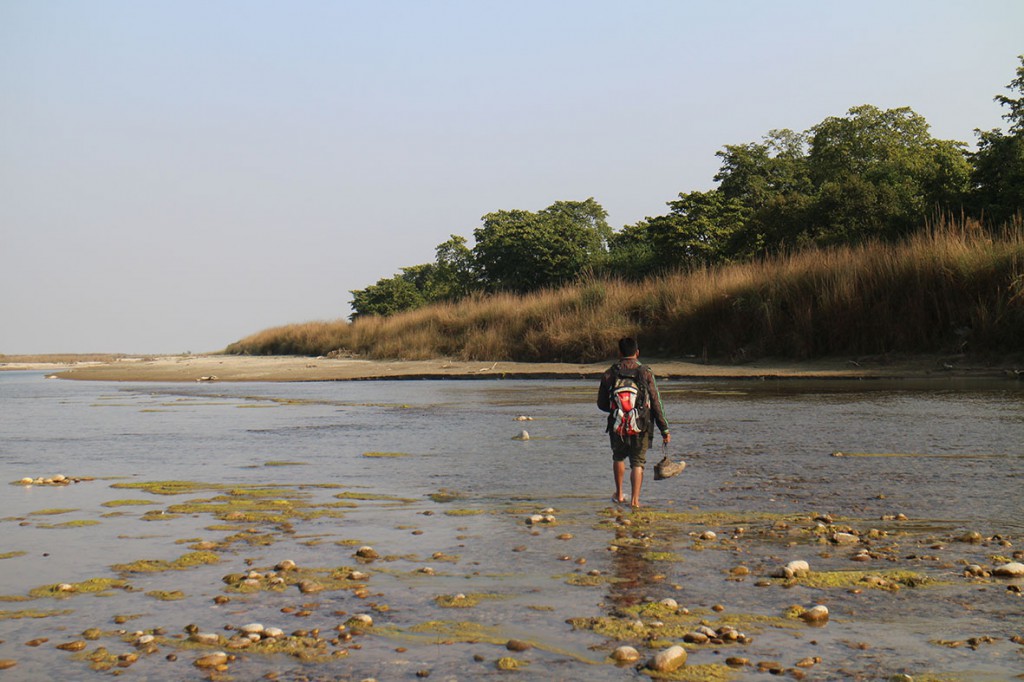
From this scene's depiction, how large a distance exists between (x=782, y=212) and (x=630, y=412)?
37.8 meters

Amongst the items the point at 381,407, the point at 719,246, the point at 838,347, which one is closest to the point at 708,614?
the point at 381,407

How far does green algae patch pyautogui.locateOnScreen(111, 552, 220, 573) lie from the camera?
601cm

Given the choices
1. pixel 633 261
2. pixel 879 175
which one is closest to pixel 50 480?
pixel 633 261

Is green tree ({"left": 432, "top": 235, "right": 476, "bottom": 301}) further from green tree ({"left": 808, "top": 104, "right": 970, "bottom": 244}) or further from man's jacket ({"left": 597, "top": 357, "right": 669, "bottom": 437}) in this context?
man's jacket ({"left": 597, "top": 357, "right": 669, "bottom": 437})

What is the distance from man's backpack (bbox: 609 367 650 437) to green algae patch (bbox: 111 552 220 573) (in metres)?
3.78

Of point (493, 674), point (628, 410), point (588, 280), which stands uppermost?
point (588, 280)

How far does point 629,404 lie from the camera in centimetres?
867

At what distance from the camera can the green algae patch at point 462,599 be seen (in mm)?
5137

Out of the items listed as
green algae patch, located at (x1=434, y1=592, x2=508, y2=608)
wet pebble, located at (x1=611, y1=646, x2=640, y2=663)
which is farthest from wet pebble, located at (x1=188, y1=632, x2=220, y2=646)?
wet pebble, located at (x1=611, y1=646, x2=640, y2=663)

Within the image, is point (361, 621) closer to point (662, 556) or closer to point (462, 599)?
point (462, 599)

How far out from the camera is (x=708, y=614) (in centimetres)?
488

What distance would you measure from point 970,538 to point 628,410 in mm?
3149

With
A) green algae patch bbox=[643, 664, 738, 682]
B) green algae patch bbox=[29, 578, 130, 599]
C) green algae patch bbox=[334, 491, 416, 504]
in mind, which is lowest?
green algae patch bbox=[643, 664, 738, 682]

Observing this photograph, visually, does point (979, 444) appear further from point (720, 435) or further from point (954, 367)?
point (954, 367)
